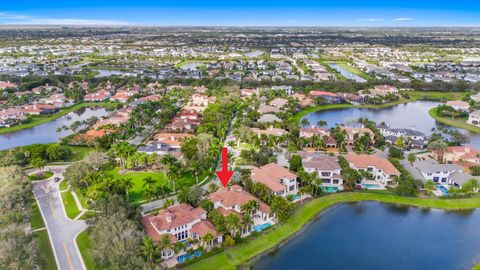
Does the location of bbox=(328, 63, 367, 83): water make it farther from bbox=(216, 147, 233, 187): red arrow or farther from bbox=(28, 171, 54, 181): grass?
bbox=(28, 171, 54, 181): grass

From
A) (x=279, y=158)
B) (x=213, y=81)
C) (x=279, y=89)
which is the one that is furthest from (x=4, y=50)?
(x=279, y=158)

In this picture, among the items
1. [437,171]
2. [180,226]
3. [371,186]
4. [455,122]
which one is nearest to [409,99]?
[455,122]

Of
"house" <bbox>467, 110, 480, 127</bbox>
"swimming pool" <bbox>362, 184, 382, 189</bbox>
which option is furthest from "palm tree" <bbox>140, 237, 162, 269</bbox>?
"house" <bbox>467, 110, 480, 127</bbox>

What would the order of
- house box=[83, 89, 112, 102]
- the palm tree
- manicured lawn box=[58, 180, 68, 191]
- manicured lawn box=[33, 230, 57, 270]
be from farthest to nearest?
house box=[83, 89, 112, 102], manicured lawn box=[58, 180, 68, 191], manicured lawn box=[33, 230, 57, 270], the palm tree

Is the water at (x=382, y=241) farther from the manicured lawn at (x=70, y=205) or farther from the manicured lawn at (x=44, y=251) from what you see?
the manicured lawn at (x=70, y=205)

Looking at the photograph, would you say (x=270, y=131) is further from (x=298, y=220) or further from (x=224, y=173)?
(x=298, y=220)

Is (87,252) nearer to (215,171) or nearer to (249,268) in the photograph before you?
(249,268)
